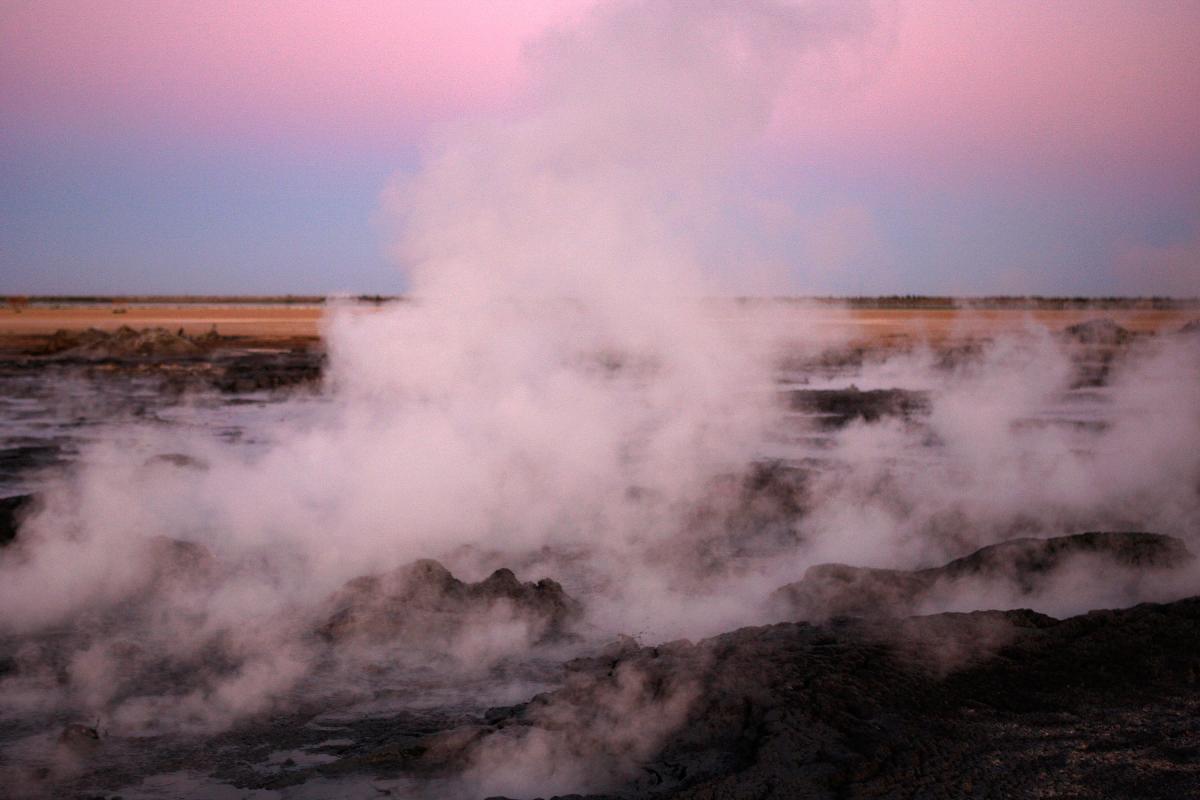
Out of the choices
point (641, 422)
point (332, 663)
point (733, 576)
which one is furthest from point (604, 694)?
point (641, 422)

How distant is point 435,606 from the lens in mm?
7836

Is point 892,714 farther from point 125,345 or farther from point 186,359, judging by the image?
point 125,345

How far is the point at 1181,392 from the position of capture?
60.2 ft

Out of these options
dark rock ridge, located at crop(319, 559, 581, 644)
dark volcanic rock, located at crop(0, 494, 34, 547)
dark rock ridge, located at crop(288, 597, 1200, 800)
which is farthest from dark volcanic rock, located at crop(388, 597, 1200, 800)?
dark volcanic rock, located at crop(0, 494, 34, 547)

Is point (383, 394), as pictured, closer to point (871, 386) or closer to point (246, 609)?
point (246, 609)

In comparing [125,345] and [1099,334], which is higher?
[1099,334]

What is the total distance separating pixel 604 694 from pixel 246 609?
3580 mm

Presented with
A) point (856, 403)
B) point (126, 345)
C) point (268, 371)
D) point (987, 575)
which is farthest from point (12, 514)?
point (126, 345)

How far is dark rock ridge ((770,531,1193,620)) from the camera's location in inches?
305

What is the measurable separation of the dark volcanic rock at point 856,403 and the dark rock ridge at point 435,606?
12.4 m

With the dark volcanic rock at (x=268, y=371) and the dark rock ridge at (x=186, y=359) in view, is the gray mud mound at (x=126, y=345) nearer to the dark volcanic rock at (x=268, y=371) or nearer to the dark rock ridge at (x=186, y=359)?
the dark rock ridge at (x=186, y=359)

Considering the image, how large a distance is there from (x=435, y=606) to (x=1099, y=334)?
127 feet

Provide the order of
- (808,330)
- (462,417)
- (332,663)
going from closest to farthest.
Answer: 1. (332,663)
2. (462,417)
3. (808,330)

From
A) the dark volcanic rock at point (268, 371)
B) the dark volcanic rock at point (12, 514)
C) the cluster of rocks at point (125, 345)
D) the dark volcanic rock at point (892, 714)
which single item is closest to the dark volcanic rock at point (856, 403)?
the dark volcanic rock at point (892, 714)
